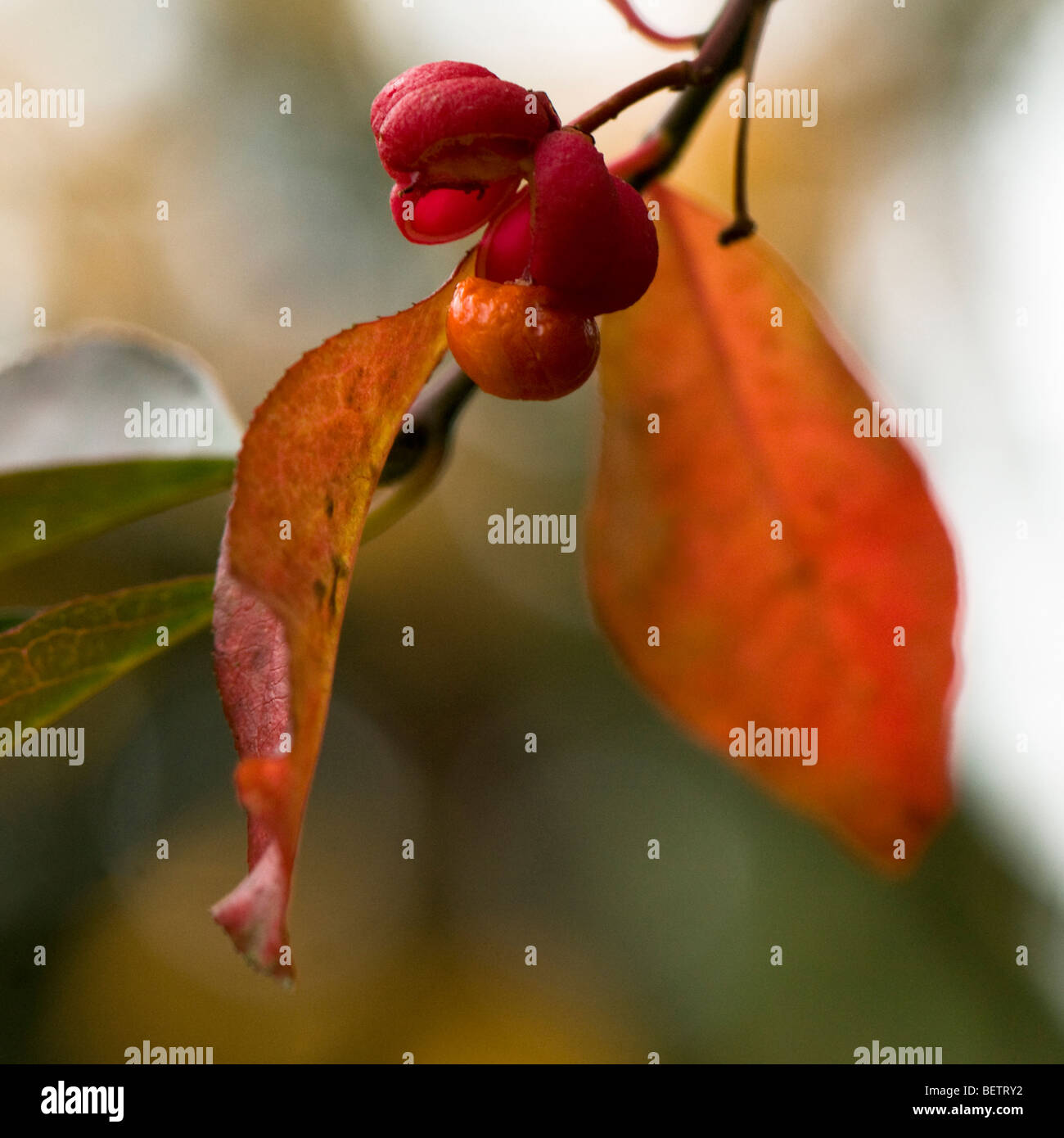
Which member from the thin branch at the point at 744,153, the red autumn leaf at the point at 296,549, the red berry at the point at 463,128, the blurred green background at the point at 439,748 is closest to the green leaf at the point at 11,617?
the red autumn leaf at the point at 296,549

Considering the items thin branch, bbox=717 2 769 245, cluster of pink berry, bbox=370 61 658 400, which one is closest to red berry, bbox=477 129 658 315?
cluster of pink berry, bbox=370 61 658 400

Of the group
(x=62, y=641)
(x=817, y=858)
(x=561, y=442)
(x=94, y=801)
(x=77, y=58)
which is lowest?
(x=817, y=858)

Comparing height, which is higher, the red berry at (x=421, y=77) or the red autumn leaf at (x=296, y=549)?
the red berry at (x=421, y=77)

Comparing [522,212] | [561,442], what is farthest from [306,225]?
[522,212]

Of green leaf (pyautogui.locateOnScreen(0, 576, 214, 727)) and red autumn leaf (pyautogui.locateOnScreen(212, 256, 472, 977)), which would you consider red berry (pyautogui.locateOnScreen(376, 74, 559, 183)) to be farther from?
green leaf (pyautogui.locateOnScreen(0, 576, 214, 727))

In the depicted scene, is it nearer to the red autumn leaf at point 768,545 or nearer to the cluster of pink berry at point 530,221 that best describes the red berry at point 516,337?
the cluster of pink berry at point 530,221

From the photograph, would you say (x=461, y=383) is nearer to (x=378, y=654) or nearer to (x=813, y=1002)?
(x=378, y=654)
